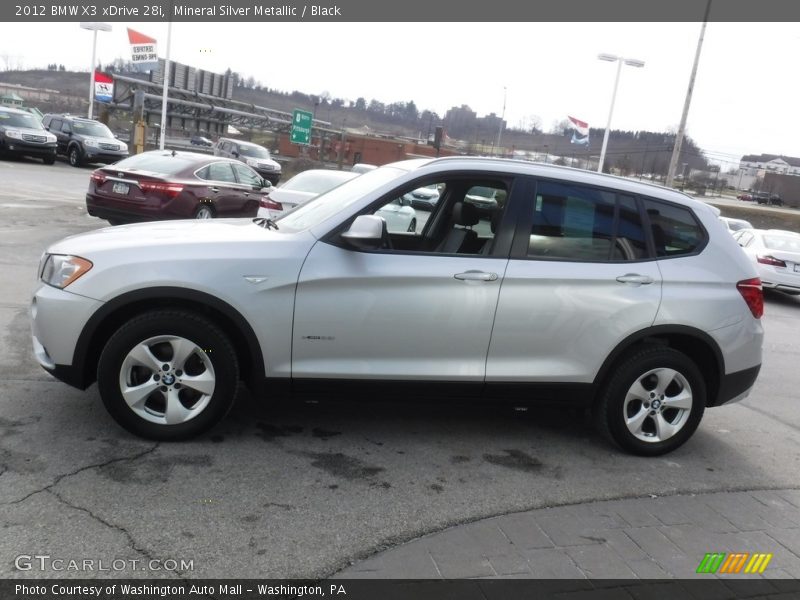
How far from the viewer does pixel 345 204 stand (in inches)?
177

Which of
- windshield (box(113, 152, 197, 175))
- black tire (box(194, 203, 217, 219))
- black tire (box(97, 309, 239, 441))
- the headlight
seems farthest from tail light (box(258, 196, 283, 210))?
black tire (box(97, 309, 239, 441))

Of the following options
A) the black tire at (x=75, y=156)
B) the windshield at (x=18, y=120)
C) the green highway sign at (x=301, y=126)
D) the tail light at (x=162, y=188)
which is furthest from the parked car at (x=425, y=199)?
the green highway sign at (x=301, y=126)

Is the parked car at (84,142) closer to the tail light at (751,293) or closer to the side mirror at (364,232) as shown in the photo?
the side mirror at (364,232)

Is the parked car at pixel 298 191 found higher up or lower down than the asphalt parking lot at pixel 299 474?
higher up

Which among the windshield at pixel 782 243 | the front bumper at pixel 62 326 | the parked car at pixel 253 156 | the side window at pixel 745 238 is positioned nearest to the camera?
the front bumper at pixel 62 326

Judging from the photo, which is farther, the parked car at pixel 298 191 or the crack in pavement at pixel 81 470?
the parked car at pixel 298 191

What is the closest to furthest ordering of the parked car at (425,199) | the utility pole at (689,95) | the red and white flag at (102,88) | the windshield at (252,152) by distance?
the parked car at (425,199), the utility pole at (689,95), the windshield at (252,152), the red and white flag at (102,88)

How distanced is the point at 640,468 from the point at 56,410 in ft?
12.2

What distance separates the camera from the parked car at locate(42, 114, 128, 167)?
28.1m

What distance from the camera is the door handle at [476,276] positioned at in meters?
4.30

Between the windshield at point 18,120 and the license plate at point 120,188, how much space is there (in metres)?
18.1

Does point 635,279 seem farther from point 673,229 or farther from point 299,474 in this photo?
point 299,474

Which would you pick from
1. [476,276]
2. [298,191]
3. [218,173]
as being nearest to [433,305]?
[476,276]
